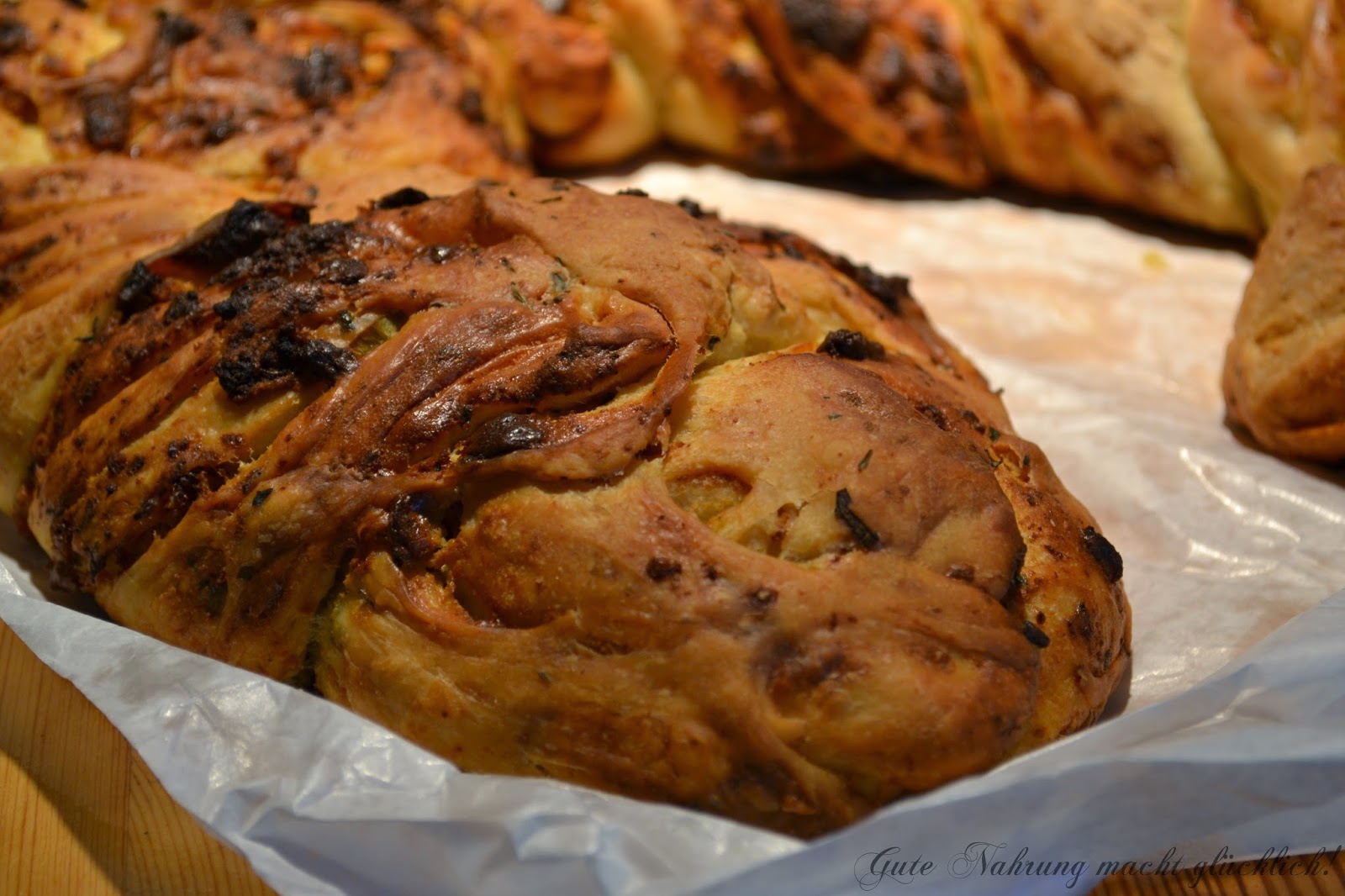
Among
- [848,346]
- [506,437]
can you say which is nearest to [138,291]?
[506,437]

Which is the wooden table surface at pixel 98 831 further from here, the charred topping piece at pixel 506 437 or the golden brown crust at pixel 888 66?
the golden brown crust at pixel 888 66

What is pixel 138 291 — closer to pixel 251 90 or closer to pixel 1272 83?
pixel 251 90

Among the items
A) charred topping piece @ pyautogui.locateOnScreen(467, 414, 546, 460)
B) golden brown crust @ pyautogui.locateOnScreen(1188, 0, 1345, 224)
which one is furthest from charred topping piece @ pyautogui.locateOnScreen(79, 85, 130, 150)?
golden brown crust @ pyautogui.locateOnScreen(1188, 0, 1345, 224)

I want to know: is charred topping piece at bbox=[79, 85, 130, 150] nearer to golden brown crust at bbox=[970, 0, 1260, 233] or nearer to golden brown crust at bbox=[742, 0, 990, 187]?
golden brown crust at bbox=[742, 0, 990, 187]

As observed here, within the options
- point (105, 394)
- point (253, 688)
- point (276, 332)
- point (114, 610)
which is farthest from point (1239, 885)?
point (105, 394)

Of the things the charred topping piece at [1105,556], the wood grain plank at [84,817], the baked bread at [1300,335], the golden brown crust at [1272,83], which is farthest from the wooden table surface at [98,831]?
the golden brown crust at [1272,83]

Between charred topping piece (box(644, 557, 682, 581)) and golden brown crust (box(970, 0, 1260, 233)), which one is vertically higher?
golden brown crust (box(970, 0, 1260, 233))
